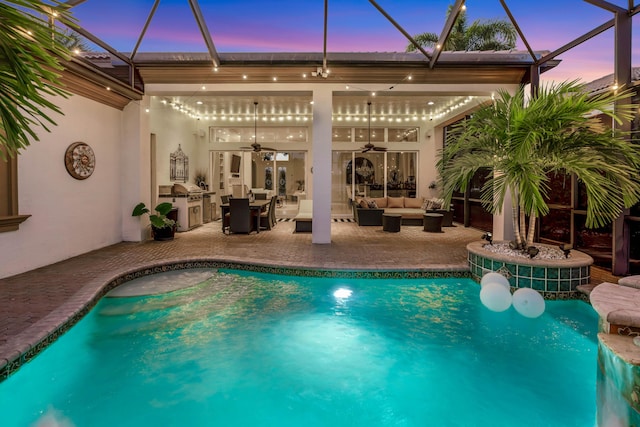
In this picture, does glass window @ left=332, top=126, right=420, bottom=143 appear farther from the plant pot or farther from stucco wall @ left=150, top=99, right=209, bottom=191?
the plant pot

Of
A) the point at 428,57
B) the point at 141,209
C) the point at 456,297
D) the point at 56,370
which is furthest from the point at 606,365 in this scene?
the point at 141,209

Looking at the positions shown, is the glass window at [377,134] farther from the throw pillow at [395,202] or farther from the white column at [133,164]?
the white column at [133,164]

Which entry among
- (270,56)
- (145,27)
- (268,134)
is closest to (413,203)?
(268,134)

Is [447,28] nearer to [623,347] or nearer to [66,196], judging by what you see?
[623,347]

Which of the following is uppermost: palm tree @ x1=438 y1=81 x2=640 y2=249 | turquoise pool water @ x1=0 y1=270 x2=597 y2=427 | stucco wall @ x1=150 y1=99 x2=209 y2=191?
stucco wall @ x1=150 y1=99 x2=209 y2=191

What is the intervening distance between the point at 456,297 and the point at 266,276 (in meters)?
2.77

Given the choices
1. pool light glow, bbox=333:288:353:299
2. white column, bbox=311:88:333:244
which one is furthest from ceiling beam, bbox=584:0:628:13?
pool light glow, bbox=333:288:353:299

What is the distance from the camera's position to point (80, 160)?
6.34m

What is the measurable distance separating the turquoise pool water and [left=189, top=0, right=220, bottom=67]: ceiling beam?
428 cm

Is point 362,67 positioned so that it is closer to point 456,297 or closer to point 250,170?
point 456,297

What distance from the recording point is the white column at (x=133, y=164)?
7.57m

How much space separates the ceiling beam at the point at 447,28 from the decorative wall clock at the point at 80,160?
640cm

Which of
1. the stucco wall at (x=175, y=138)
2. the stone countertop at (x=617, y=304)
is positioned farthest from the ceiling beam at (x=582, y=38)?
the stucco wall at (x=175, y=138)

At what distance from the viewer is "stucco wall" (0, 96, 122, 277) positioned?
207 inches
